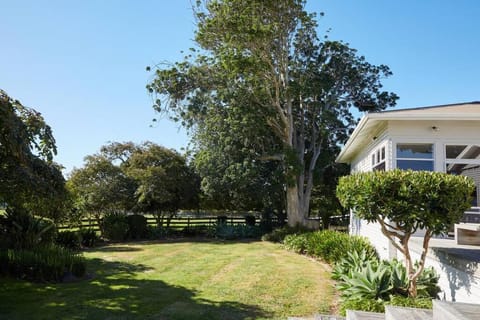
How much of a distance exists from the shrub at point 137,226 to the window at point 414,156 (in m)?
13.2

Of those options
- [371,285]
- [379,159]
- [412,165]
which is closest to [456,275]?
[371,285]

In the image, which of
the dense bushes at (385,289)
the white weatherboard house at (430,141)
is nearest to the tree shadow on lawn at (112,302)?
the dense bushes at (385,289)

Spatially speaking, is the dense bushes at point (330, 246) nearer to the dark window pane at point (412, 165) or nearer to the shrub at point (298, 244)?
the shrub at point (298, 244)

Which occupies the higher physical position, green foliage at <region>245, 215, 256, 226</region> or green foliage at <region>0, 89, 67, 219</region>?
green foliage at <region>0, 89, 67, 219</region>

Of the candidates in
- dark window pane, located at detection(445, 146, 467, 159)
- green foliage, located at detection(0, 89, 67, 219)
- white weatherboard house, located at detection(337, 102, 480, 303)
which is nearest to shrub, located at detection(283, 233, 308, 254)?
white weatherboard house, located at detection(337, 102, 480, 303)

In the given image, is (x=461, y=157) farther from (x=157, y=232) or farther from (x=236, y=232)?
(x=157, y=232)

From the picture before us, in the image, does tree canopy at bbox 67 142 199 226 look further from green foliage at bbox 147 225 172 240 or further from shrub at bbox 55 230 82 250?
shrub at bbox 55 230 82 250

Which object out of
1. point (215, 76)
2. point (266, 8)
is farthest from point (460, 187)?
point (215, 76)

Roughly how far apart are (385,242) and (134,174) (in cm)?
1261

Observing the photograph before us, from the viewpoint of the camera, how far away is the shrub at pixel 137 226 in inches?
673

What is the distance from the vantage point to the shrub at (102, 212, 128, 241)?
1602cm

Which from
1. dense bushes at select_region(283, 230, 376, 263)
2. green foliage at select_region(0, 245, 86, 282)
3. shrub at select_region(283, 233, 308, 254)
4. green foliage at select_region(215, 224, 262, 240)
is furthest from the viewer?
green foliage at select_region(215, 224, 262, 240)

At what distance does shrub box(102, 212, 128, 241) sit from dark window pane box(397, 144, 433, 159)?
13.0 metres

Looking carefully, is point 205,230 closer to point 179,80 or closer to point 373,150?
point 179,80
